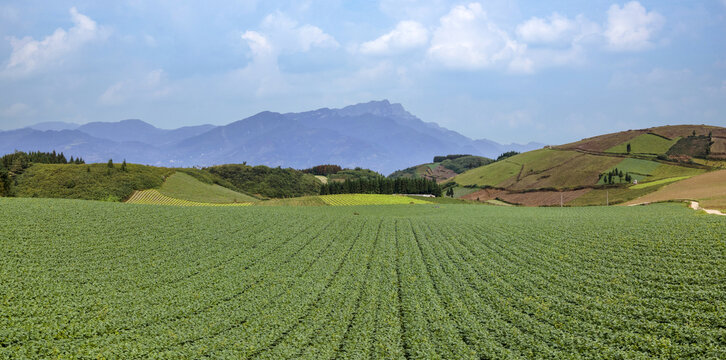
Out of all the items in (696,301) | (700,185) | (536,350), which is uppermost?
(700,185)

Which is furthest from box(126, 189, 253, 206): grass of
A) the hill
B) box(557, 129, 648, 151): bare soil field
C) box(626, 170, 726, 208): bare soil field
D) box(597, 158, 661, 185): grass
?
box(557, 129, 648, 151): bare soil field

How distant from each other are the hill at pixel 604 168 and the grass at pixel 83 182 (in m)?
131

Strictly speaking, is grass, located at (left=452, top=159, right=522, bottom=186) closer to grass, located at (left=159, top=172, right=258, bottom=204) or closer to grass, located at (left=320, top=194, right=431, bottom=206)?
grass, located at (left=320, top=194, right=431, bottom=206)

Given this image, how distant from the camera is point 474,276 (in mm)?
23578

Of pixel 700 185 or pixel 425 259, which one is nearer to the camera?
pixel 425 259

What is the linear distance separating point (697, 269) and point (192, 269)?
3091 cm

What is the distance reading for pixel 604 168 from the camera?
455ft

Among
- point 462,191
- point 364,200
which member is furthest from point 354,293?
point 462,191

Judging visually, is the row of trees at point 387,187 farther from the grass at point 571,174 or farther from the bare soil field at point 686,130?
the bare soil field at point 686,130

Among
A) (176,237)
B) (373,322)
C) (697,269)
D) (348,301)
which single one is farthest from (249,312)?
(697,269)

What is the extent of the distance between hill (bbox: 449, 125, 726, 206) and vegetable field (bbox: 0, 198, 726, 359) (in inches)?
3423

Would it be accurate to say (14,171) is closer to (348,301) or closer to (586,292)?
(348,301)

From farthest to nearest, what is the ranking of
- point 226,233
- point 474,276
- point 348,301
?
point 226,233 → point 474,276 → point 348,301

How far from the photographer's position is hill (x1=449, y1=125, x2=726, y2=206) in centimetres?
11838
